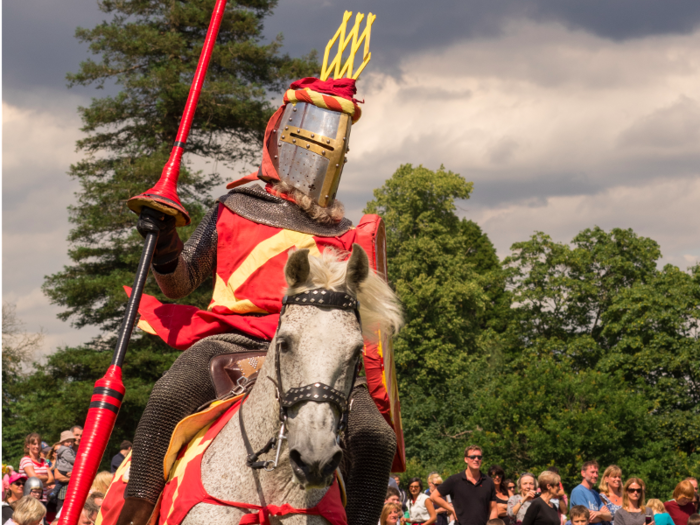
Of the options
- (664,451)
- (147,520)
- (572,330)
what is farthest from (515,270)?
(147,520)

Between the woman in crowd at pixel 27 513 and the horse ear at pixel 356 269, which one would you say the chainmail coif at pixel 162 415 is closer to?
the horse ear at pixel 356 269

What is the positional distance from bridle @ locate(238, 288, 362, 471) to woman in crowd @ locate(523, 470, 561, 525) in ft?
19.7

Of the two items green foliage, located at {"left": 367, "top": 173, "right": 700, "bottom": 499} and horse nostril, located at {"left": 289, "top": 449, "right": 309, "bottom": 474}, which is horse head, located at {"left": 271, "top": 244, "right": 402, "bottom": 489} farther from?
green foliage, located at {"left": 367, "top": 173, "right": 700, "bottom": 499}

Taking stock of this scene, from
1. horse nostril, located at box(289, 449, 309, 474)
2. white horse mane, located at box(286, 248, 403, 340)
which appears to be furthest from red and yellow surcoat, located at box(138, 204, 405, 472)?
horse nostril, located at box(289, 449, 309, 474)

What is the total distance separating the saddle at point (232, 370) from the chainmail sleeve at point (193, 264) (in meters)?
0.69

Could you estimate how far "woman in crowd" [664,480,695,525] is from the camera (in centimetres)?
1002

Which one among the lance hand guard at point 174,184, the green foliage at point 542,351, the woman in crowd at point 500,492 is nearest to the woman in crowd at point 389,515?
the woman in crowd at point 500,492

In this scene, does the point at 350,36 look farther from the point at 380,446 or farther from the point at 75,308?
the point at 75,308

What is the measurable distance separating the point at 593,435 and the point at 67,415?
56.9ft

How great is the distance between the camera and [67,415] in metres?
21.4

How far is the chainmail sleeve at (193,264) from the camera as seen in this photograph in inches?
171

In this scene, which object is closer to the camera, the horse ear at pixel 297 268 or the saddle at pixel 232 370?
the horse ear at pixel 297 268

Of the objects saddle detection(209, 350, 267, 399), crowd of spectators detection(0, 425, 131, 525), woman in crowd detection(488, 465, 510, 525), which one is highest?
saddle detection(209, 350, 267, 399)

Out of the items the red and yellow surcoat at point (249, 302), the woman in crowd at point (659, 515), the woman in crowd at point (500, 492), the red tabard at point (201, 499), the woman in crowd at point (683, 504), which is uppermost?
the red and yellow surcoat at point (249, 302)
